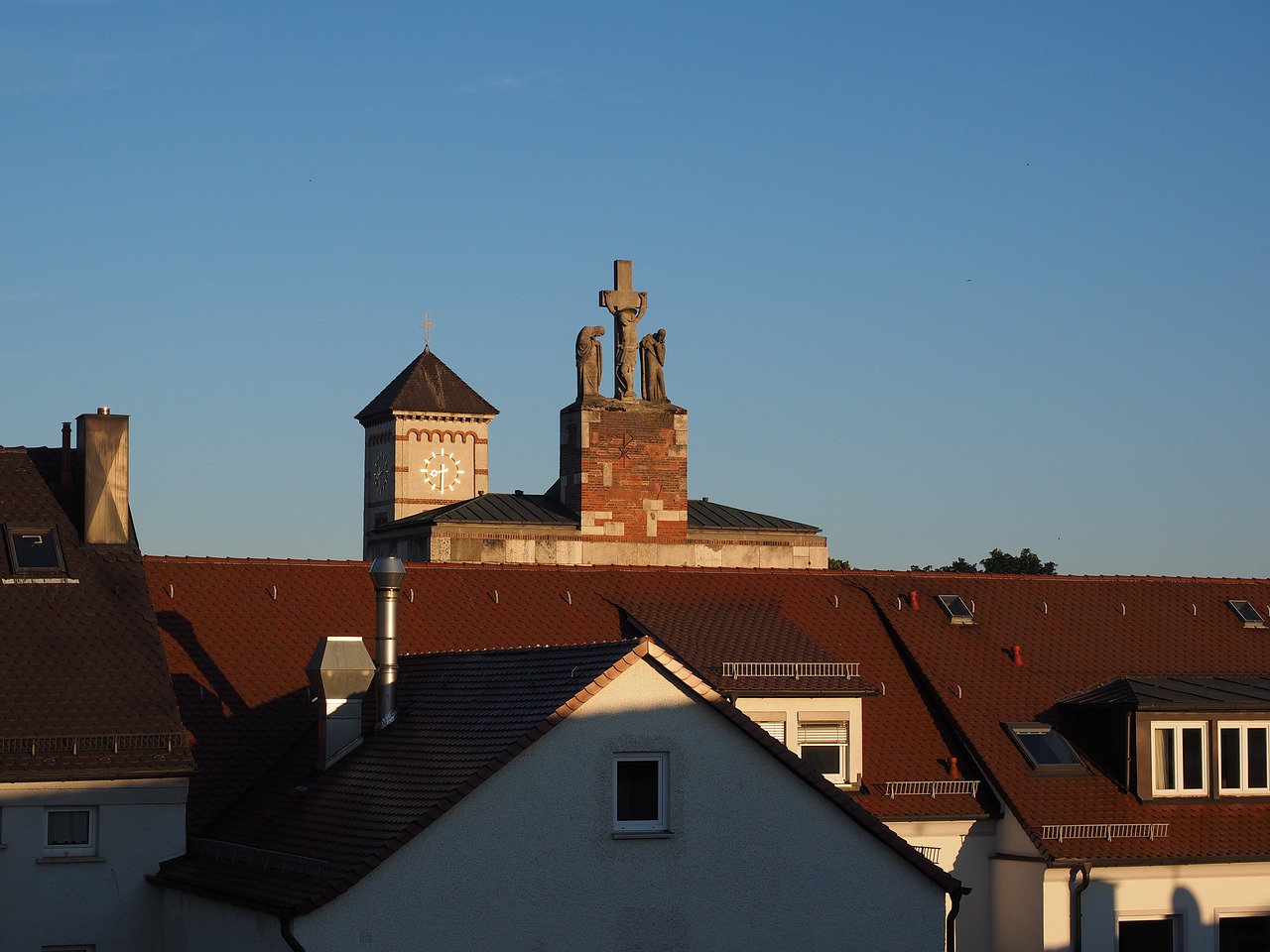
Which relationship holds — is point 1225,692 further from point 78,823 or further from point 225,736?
point 78,823

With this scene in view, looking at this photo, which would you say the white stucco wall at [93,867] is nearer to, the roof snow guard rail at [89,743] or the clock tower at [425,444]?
the roof snow guard rail at [89,743]

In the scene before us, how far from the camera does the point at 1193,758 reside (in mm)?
33000

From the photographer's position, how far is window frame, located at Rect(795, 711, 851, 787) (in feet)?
103

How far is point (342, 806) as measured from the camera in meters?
24.4

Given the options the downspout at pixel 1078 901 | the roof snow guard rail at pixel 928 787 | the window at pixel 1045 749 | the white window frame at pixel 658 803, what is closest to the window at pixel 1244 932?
the downspout at pixel 1078 901

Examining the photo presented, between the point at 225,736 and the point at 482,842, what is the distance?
26.3 ft

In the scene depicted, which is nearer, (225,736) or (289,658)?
(225,736)

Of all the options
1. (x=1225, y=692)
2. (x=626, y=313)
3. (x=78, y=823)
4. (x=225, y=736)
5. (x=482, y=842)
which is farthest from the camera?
(x=626, y=313)

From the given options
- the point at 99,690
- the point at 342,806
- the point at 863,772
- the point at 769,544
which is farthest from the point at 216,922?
the point at 769,544

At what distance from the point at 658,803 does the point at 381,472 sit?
8576 centimetres

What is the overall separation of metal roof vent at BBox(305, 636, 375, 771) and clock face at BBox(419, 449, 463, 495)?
80519 mm

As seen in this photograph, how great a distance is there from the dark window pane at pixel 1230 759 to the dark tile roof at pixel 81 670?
16.3 meters

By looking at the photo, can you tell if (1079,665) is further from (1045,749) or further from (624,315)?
(624,315)

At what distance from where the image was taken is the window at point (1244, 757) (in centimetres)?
3297
